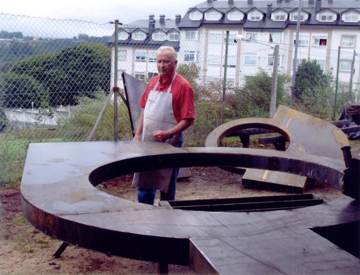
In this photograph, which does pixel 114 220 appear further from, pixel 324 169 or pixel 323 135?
pixel 323 135

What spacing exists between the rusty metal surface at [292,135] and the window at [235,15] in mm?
26212

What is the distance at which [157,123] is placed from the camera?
4117 mm

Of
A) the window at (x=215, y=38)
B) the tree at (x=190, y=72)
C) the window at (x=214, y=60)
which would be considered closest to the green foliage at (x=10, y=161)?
the tree at (x=190, y=72)

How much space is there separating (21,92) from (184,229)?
4.76 meters

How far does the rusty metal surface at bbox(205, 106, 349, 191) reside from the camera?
6.23m

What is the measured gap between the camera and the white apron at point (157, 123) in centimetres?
398

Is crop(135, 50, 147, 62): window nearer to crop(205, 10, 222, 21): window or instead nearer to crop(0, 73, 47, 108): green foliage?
crop(0, 73, 47, 108): green foliage

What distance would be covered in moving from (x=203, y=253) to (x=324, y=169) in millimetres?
1724

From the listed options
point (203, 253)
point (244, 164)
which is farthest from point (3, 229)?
point (203, 253)

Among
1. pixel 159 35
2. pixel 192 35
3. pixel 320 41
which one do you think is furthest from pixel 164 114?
pixel 320 41

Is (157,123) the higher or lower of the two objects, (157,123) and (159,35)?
the lower

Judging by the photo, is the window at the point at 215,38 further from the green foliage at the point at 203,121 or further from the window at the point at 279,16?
the green foliage at the point at 203,121

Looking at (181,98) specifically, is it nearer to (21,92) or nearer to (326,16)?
(21,92)

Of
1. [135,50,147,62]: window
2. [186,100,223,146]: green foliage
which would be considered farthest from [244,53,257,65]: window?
[186,100,223,146]: green foliage
